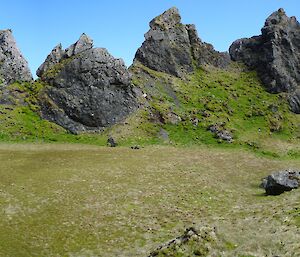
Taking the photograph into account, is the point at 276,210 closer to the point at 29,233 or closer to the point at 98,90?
the point at 29,233

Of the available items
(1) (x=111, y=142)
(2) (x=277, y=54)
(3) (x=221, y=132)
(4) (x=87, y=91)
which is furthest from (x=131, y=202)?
(2) (x=277, y=54)

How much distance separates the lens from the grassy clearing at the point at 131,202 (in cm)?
2891

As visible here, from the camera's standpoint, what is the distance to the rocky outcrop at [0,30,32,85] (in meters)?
78.2

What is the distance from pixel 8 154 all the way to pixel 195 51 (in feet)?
194

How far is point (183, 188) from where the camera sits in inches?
1725

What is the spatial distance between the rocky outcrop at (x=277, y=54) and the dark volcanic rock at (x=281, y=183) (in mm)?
45534

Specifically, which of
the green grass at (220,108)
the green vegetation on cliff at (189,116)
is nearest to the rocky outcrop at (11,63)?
the green vegetation on cliff at (189,116)

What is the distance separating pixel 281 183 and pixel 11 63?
59867mm

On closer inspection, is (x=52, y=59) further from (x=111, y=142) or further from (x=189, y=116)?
(x=189, y=116)

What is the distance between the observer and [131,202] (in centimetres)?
3881

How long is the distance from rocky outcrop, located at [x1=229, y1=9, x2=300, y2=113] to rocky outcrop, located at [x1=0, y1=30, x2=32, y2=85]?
55.6 meters

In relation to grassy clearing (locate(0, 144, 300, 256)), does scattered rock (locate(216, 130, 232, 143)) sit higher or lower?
higher

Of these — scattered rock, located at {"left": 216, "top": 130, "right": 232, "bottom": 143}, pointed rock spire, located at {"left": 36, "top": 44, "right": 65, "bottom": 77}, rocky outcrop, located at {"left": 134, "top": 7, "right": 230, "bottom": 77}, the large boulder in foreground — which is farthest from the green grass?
pointed rock spire, located at {"left": 36, "top": 44, "right": 65, "bottom": 77}

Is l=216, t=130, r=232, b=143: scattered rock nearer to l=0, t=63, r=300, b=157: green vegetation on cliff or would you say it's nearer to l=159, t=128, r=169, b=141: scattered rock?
l=0, t=63, r=300, b=157: green vegetation on cliff
